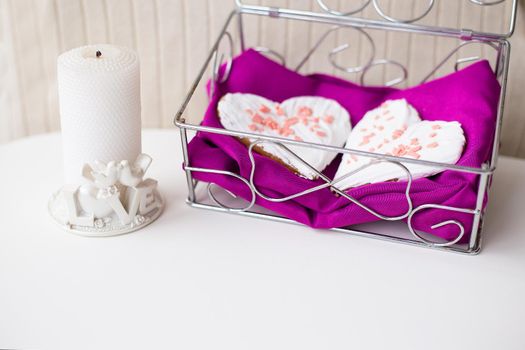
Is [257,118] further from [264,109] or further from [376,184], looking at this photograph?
[376,184]

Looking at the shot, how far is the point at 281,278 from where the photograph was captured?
0.76 meters

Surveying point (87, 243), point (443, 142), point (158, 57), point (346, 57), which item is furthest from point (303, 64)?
point (87, 243)

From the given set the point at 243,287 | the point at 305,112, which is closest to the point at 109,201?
the point at 243,287

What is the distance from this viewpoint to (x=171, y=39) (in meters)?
1.06

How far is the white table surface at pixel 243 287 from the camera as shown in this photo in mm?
688

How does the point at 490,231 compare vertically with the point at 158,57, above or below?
below

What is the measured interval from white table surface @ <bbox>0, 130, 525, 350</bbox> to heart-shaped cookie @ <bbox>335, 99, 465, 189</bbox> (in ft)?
0.26

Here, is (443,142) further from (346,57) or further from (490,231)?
(346,57)

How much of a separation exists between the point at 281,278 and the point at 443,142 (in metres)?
0.23

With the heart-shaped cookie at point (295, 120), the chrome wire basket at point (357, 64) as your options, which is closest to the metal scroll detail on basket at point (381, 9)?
the chrome wire basket at point (357, 64)

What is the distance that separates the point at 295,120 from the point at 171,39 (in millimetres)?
255

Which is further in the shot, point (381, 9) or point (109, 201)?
point (381, 9)

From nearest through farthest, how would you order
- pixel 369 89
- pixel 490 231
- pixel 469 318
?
pixel 469 318
pixel 490 231
pixel 369 89

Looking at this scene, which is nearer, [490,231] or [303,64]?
[490,231]
